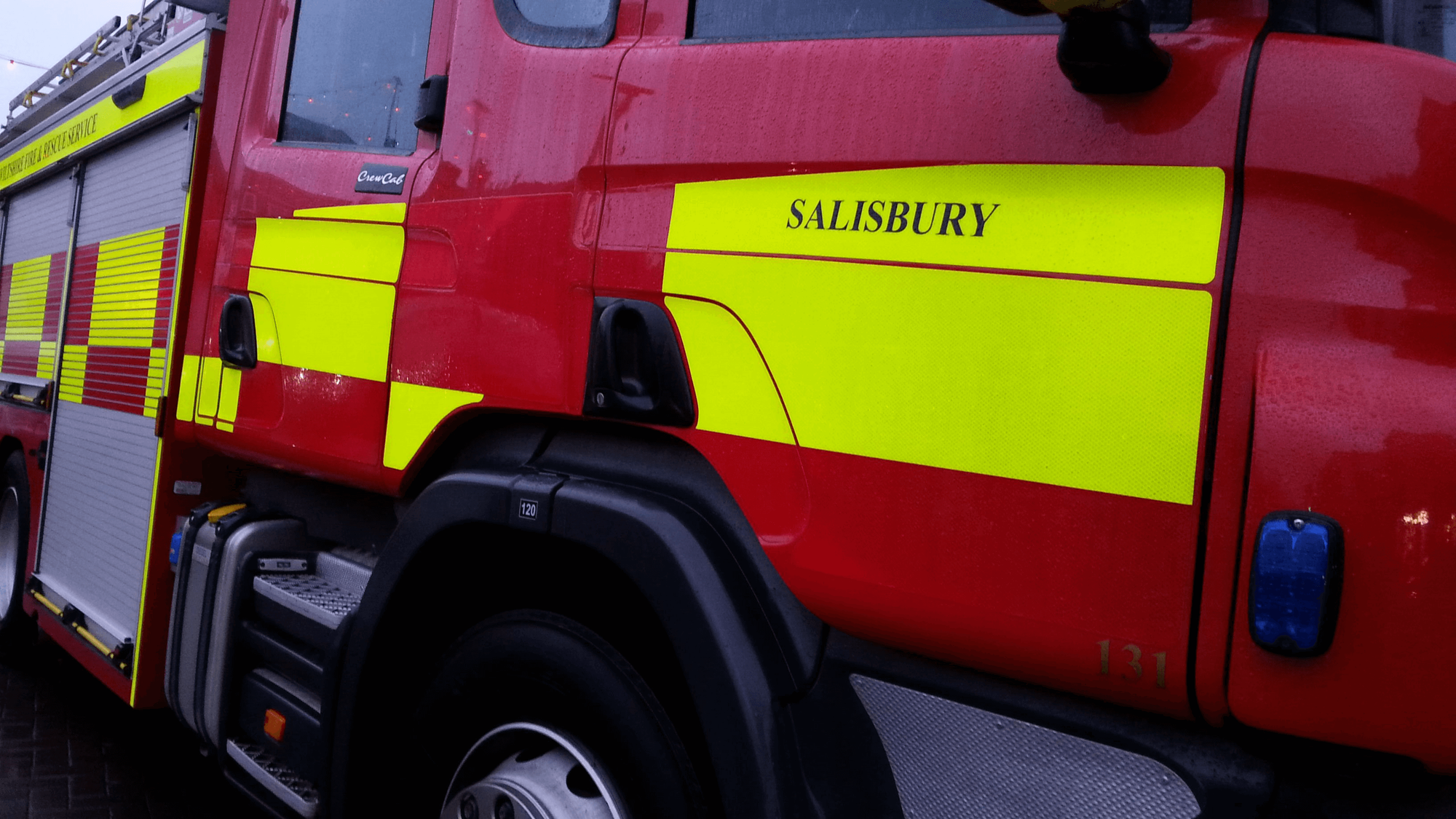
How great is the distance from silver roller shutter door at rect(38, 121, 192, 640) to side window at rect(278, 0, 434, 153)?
2.15 feet

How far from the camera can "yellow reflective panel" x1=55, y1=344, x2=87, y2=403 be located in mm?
4254

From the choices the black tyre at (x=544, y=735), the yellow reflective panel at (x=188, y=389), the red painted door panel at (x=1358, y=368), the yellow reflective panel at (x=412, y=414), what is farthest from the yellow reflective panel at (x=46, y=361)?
the red painted door panel at (x=1358, y=368)

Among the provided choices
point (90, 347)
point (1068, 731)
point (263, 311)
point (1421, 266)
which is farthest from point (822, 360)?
point (90, 347)

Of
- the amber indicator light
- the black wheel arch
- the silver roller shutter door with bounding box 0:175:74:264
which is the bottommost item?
the amber indicator light

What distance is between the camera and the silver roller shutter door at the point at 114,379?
3484mm

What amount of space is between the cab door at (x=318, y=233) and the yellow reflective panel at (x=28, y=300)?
2.39 meters

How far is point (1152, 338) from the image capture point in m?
1.34

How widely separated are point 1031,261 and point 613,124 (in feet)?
2.81

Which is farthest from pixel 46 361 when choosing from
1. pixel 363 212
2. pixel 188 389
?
A: pixel 363 212

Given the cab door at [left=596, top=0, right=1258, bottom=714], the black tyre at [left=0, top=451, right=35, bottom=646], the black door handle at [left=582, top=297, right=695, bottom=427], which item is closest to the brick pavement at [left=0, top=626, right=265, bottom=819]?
the black tyre at [left=0, top=451, right=35, bottom=646]

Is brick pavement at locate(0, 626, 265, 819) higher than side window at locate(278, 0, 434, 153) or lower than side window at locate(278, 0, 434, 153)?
lower

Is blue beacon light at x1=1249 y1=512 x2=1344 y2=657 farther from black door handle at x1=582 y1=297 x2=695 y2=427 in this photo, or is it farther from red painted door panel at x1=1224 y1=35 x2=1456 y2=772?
black door handle at x1=582 y1=297 x2=695 y2=427

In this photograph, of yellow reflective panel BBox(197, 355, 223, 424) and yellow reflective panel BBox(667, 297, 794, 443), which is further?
yellow reflective panel BBox(197, 355, 223, 424)

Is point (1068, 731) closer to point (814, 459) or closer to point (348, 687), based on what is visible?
point (814, 459)
